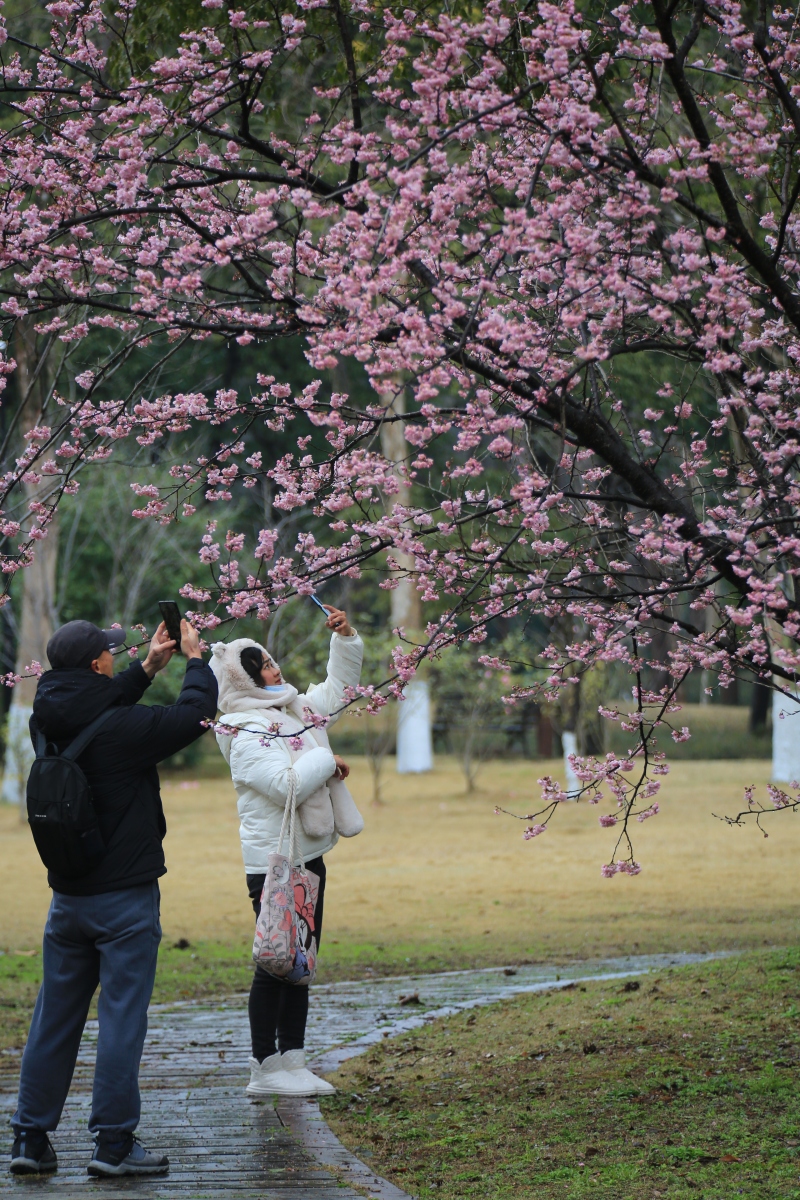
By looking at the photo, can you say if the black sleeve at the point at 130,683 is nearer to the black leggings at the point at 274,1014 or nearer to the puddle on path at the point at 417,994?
the black leggings at the point at 274,1014

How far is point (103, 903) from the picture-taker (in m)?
4.46

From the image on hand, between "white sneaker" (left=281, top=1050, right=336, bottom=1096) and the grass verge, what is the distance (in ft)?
0.29

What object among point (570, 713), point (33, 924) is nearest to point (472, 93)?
point (33, 924)

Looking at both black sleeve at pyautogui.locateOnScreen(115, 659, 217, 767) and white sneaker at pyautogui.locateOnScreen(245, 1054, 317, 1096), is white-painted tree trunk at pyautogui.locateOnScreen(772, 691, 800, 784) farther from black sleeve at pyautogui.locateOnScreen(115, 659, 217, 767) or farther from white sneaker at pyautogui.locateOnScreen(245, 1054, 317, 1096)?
Answer: black sleeve at pyautogui.locateOnScreen(115, 659, 217, 767)

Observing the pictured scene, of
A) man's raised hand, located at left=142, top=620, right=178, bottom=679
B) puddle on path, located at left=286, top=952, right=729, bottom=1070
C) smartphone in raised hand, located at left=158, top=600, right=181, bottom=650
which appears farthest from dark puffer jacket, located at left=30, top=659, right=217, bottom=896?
puddle on path, located at left=286, top=952, right=729, bottom=1070

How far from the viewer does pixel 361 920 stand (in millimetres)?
13273

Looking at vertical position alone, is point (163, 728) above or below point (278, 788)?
above

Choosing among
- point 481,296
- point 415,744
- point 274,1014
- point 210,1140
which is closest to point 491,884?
point 274,1014

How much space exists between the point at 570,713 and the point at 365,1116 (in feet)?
54.6

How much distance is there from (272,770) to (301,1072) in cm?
122

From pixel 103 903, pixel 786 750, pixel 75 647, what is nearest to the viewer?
pixel 103 903

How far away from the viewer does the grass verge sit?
4.19 meters

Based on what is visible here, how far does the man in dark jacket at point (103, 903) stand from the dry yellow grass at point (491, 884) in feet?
18.5

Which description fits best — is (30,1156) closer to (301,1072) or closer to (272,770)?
(301,1072)
